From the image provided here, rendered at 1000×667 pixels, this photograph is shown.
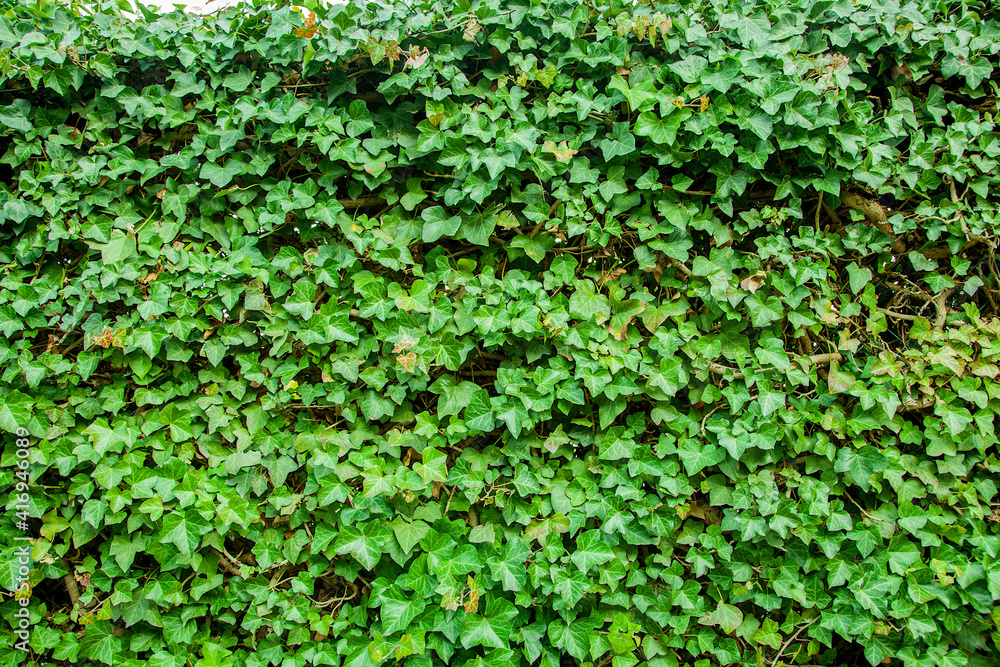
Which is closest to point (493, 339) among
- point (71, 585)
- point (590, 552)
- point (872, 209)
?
point (590, 552)

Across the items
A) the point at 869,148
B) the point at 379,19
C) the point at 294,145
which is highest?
the point at 379,19

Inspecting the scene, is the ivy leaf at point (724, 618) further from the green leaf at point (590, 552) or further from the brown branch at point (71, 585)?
the brown branch at point (71, 585)

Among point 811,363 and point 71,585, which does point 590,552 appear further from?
point 71,585

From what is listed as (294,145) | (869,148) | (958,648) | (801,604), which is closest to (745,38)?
(869,148)

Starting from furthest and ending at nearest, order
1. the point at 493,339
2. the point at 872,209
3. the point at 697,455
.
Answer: the point at 872,209 → the point at 697,455 → the point at 493,339

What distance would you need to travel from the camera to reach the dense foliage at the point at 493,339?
82.9 inches

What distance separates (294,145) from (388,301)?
776mm

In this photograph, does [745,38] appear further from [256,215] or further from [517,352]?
[256,215]

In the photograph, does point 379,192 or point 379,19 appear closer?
point 379,19

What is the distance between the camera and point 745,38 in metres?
2.13

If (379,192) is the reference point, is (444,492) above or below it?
below

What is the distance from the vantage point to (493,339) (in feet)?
6.76

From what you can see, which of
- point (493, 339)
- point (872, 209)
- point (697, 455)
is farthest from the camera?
point (872, 209)

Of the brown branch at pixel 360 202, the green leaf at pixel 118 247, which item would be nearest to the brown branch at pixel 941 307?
the brown branch at pixel 360 202
